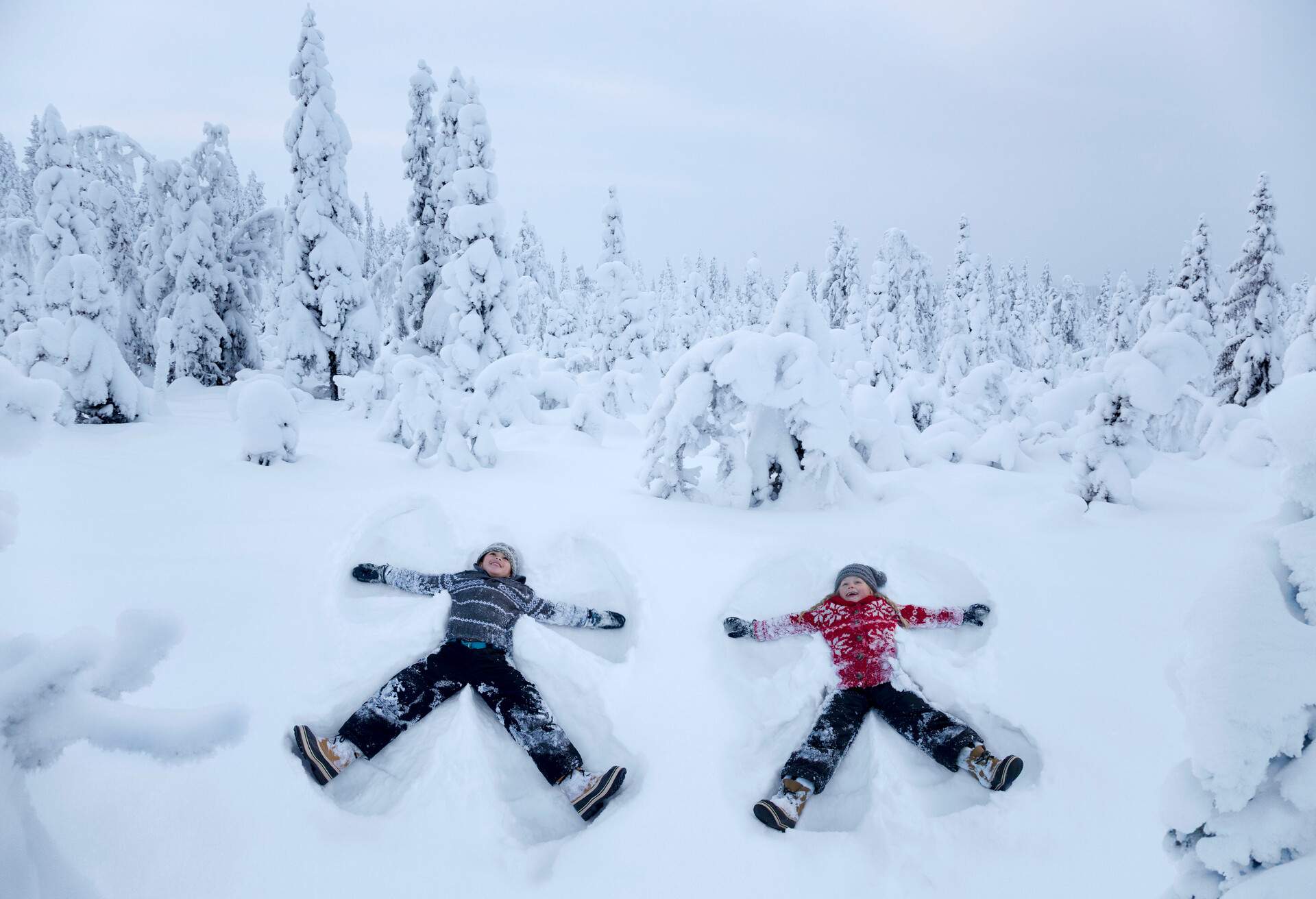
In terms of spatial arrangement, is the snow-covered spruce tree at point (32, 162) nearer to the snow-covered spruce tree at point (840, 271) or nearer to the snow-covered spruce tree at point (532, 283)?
the snow-covered spruce tree at point (532, 283)

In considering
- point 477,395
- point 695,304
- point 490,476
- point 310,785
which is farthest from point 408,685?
point 695,304

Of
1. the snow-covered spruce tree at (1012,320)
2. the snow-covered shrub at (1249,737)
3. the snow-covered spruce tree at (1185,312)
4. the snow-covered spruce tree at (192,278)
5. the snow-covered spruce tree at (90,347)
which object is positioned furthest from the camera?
the snow-covered spruce tree at (1012,320)

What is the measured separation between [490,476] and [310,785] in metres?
5.03

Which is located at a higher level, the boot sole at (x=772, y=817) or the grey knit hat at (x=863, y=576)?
the grey knit hat at (x=863, y=576)

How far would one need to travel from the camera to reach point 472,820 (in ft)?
10.5

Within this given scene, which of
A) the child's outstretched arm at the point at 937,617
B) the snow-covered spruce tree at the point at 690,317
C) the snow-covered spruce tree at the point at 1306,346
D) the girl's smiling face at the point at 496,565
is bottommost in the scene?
the snow-covered spruce tree at the point at 690,317

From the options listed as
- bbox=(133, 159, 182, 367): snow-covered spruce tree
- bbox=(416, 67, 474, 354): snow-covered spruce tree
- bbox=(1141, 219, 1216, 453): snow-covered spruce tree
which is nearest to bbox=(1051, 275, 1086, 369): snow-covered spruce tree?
bbox=(1141, 219, 1216, 453): snow-covered spruce tree

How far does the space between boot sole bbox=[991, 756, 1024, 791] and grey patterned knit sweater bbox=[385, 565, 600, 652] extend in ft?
9.21

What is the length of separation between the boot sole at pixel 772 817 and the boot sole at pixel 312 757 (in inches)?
94.1

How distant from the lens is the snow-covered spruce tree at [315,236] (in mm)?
16672

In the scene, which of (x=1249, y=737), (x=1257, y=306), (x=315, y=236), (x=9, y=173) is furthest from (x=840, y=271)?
(x=9, y=173)

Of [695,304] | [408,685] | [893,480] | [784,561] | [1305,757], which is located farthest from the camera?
[695,304]

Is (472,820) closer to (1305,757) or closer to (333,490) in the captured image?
(1305,757)

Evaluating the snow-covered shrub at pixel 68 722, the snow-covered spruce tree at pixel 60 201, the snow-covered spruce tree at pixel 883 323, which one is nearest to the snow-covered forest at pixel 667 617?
the snow-covered shrub at pixel 68 722
